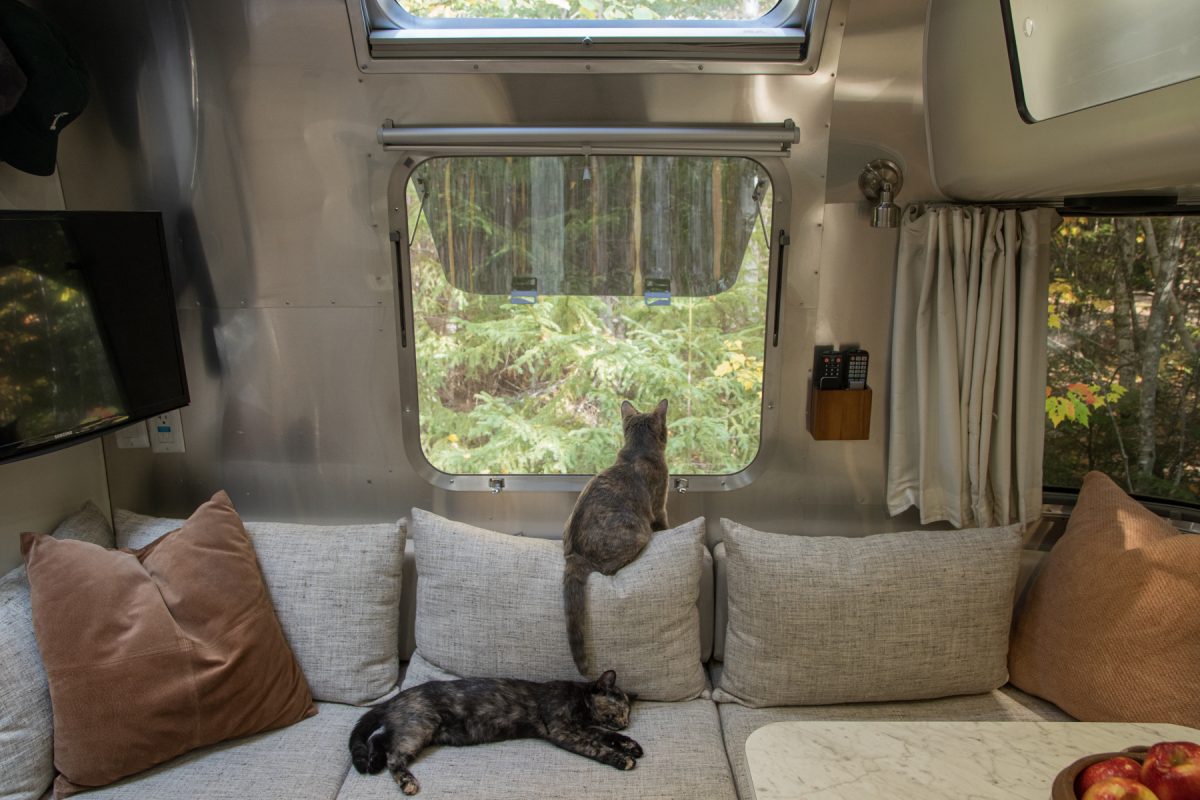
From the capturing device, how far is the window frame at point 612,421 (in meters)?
2.00

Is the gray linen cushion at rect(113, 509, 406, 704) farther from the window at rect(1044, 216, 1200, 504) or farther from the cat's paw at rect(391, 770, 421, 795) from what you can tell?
the window at rect(1044, 216, 1200, 504)

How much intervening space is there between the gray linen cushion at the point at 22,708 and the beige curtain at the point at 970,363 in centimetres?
232

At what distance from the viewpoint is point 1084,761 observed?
0.93 metres

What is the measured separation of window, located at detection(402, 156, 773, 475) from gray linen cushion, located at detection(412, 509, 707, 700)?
38 centimetres

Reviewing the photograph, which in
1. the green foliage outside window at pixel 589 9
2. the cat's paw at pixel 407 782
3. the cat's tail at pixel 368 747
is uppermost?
the green foliage outside window at pixel 589 9

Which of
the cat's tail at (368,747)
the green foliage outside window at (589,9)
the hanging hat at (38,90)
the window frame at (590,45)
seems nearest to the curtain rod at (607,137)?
the window frame at (590,45)

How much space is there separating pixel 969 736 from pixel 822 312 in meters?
1.21

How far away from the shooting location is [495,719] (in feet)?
5.75

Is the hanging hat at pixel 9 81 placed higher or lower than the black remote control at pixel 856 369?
higher

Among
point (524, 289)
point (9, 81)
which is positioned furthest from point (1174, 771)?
point (9, 81)

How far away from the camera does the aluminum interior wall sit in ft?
6.32

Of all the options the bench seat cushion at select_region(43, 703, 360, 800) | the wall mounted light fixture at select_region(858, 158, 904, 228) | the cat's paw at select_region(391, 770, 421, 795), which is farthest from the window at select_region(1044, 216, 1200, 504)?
the bench seat cushion at select_region(43, 703, 360, 800)

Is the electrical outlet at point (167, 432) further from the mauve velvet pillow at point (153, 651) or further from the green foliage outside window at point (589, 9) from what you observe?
the green foliage outside window at point (589, 9)

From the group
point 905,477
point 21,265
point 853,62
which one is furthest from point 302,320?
point 905,477
